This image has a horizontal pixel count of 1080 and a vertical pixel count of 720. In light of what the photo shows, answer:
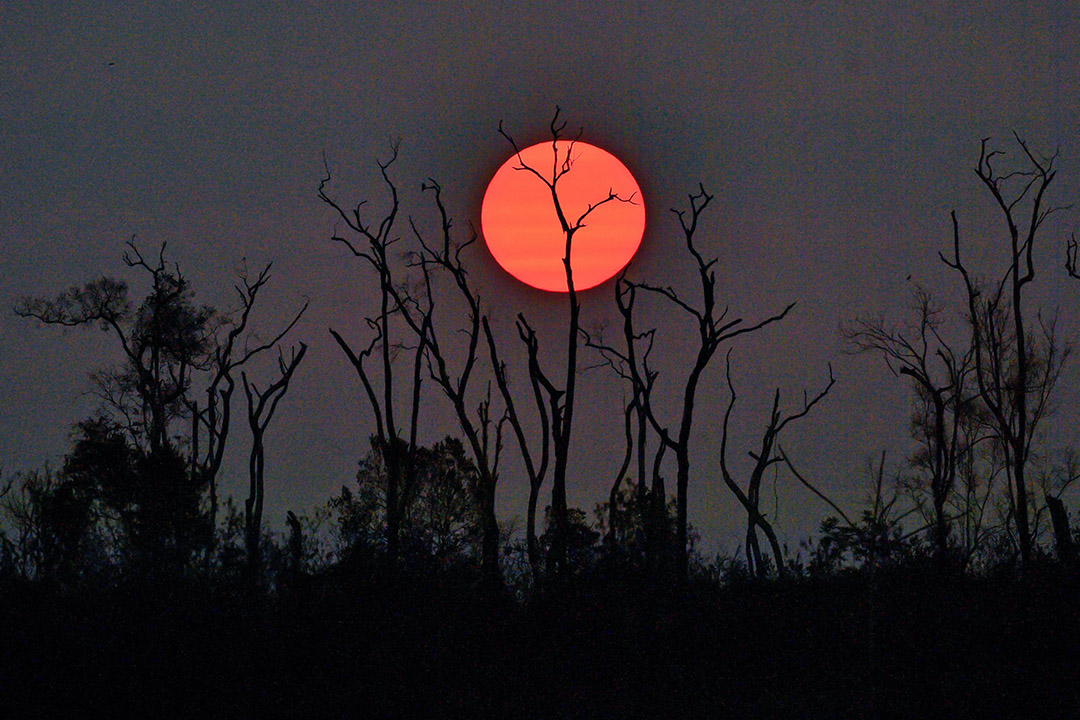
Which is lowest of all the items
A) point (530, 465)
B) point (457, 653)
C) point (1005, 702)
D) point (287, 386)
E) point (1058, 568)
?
point (1005, 702)

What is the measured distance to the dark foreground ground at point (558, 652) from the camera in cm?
1923

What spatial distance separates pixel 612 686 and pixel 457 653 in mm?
3075

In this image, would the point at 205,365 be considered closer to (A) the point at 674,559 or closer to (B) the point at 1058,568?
(A) the point at 674,559

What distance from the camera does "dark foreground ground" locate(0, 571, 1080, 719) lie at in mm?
19234

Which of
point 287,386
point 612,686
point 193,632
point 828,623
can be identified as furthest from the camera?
point 287,386

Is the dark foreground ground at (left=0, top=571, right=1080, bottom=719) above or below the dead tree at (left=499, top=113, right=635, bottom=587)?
below

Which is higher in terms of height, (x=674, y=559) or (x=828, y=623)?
(x=674, y=559)

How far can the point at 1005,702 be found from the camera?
1922cm

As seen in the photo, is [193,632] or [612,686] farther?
[612,686]

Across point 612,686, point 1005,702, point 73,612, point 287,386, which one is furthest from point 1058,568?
point 287,386

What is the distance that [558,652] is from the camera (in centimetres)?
2403

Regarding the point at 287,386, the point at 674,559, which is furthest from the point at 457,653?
the point at 287,386

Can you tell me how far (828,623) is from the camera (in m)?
25.0

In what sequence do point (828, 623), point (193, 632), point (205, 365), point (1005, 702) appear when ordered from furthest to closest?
point (205, 365)
point (828, 623)
point (193, 632)
point (1005, 702)
